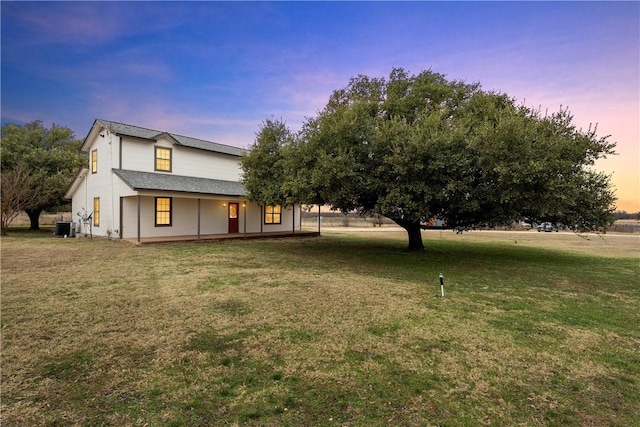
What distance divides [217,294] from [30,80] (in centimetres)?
2629

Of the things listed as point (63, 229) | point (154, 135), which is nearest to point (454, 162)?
point (154, 135)

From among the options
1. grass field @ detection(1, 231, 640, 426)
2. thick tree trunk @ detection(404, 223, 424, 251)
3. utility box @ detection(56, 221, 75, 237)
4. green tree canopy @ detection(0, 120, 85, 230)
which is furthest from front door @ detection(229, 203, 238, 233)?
grass field @ detection(1, 231, 640, 426)

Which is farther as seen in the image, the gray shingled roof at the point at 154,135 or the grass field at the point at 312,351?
the gray shingled roof at the point at 154,135

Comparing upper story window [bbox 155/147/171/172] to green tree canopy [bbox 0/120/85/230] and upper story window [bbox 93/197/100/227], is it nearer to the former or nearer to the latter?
upper story window [bbox 93/197/100/227]

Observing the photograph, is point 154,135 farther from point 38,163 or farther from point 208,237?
point 38,163

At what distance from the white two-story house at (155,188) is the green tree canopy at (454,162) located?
864 centimetres

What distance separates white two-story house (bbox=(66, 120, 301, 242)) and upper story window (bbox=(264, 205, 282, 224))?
395mm

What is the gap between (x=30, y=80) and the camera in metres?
22.6

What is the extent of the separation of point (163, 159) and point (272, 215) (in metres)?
8.15

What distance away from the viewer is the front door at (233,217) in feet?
70.9

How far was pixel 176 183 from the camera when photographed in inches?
727

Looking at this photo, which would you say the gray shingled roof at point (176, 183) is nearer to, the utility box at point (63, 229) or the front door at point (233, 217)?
the front door at point (233, 217)

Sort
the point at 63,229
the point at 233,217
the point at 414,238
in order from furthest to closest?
1. the point at 233,217
2. the point at 63,229
3. the point at 414,238

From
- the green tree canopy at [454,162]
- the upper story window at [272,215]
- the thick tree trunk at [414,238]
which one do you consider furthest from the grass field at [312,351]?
the upper story window at [272,215]
